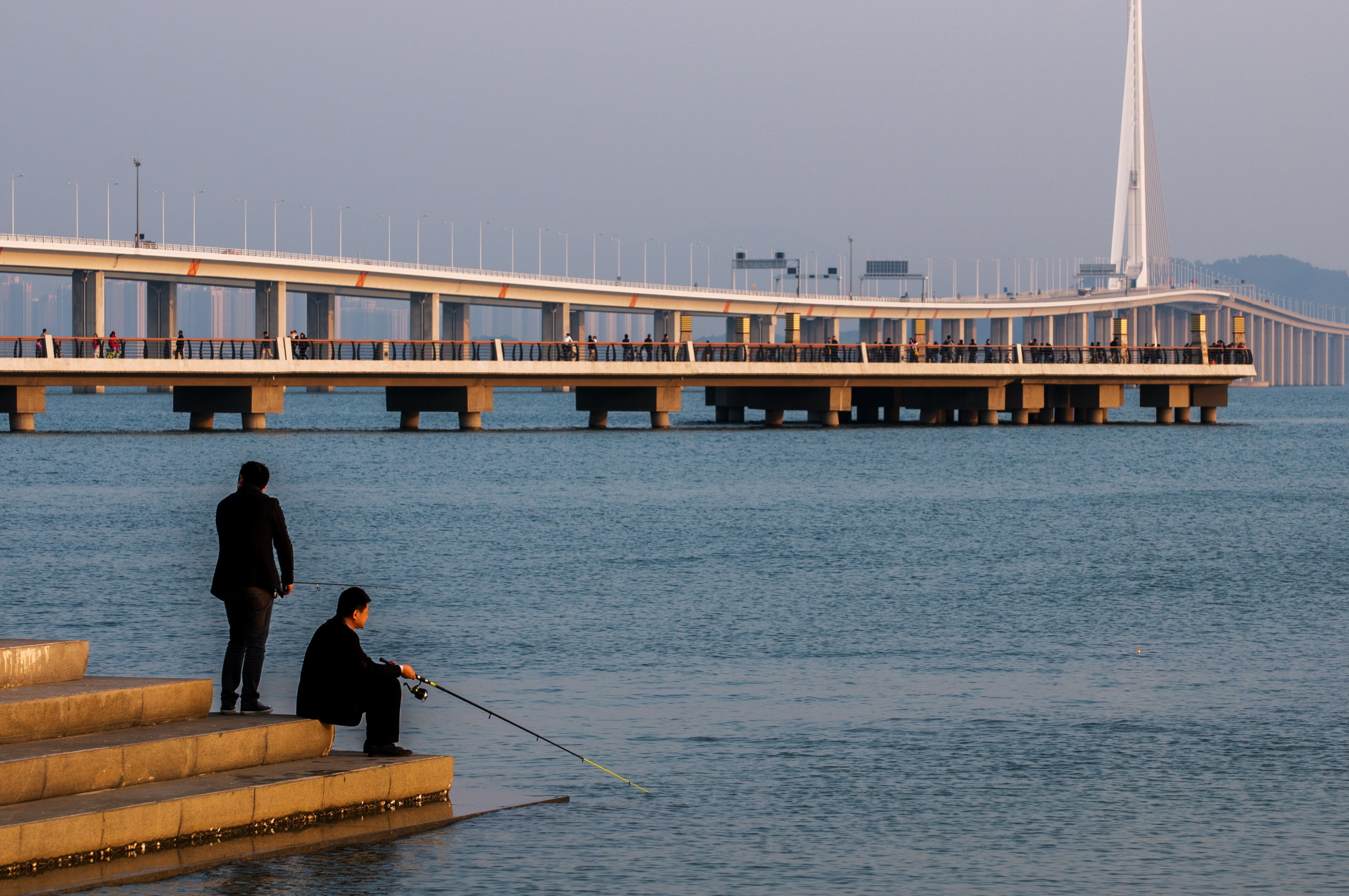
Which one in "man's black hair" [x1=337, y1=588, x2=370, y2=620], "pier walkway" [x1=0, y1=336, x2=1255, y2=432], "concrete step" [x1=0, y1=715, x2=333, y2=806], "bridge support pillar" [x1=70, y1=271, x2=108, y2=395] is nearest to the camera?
"concrete step" [x1=0, y1=715, x2=333, y2=806]

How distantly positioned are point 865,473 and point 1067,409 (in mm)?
43254

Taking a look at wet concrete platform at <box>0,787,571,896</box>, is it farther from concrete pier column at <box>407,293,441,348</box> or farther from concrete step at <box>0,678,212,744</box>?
concrete pier column at <box>407,293,441,348</box>

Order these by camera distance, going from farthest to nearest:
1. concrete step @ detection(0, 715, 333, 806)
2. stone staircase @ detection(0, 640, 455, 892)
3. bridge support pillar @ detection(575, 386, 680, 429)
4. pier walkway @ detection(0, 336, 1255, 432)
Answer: bridge support pillar @ detection(575, 386, 680, 429)
pier walkway @ detection(0, 336, 1255, 432)
concrete step @ detection(0, 715, 333, 806)
stone staircase @ detection(0, 640, 455, 892)

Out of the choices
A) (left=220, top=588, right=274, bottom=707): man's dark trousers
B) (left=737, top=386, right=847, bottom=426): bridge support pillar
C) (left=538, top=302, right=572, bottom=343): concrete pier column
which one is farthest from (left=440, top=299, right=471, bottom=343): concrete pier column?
(left=220, top=588, right=274, bottom=707): man's dark trousers

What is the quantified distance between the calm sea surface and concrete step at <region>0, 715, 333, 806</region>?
1.05 m

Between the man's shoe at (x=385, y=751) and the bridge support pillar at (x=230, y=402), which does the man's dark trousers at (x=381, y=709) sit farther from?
the bridge support pillar at (x=230, y=402)

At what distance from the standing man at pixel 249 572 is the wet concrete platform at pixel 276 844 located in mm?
1479

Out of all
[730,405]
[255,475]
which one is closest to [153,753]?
[255,475]

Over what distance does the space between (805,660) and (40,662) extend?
32.6 feet

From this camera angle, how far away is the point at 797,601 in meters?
26.6

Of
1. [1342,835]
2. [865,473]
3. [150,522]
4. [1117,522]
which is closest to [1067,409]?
[865,473]

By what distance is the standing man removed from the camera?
43.1ft

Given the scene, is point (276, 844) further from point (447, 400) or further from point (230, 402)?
point (447, 400)

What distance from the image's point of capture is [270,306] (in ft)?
478
